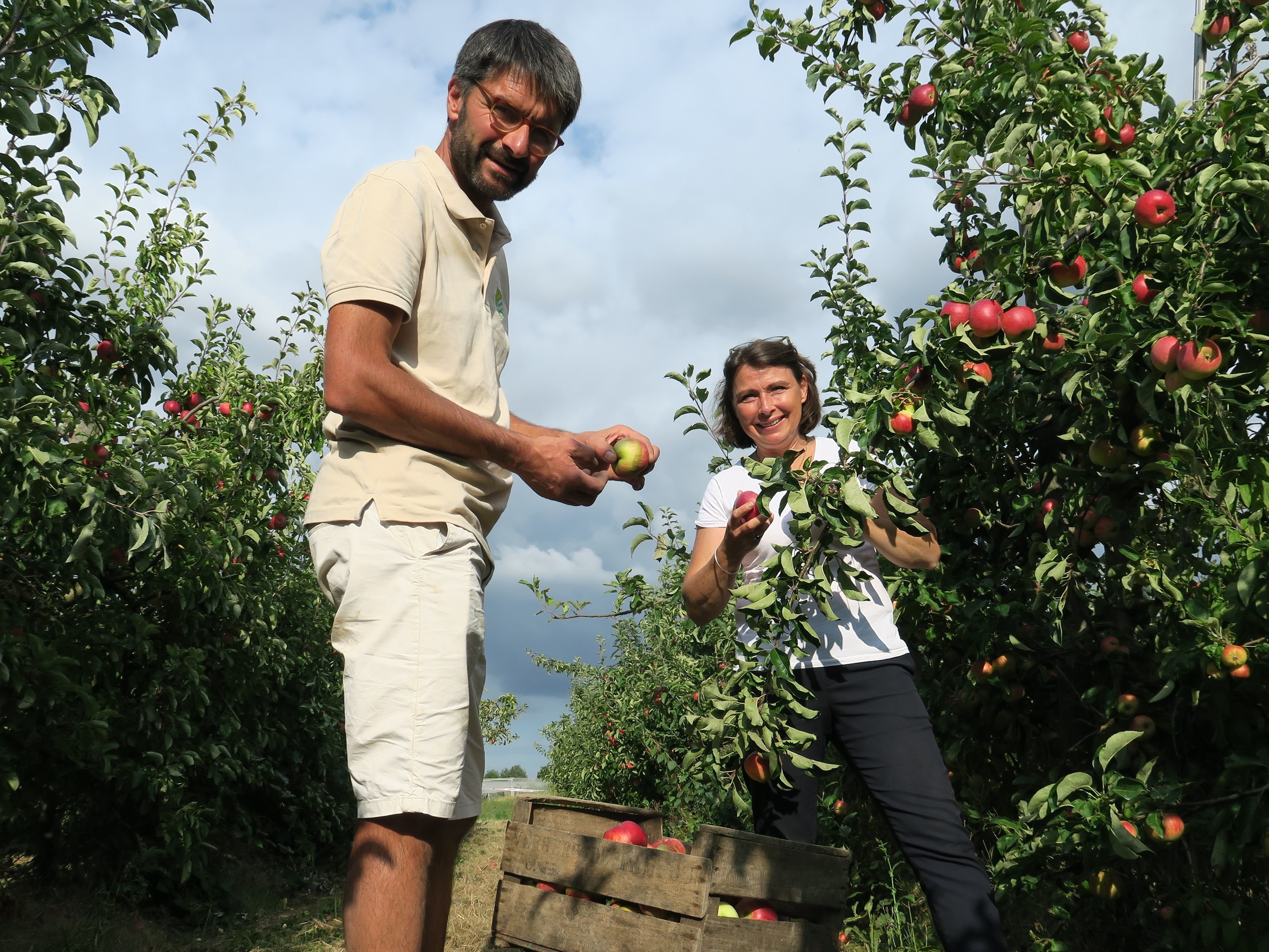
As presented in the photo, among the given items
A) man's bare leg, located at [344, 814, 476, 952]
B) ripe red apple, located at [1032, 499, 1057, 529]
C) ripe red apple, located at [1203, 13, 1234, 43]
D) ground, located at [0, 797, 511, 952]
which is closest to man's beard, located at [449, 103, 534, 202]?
man's bare leg, located at [344, 814, 476, 952]

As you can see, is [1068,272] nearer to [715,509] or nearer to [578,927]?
[715,509]

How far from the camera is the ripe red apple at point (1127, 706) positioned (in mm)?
2768

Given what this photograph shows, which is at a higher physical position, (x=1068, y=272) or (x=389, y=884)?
(x=1068, y=272)

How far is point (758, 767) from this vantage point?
2434mm

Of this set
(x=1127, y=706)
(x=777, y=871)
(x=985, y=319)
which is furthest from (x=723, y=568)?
(x=1127, y=706)

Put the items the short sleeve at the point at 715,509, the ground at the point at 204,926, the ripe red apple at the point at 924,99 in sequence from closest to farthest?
the short sleeve at the point at 715,509 < the ripe red apple at the point at 924,99 < the ground at the point at 204,926

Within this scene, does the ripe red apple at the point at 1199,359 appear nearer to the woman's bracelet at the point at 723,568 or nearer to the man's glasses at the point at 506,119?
the woman's bracelet at the point at 723,568

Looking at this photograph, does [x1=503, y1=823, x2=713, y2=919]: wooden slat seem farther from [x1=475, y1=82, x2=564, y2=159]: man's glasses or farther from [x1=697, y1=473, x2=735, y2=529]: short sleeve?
[x1=475, y1=82, x2=564, y2=159]: man's glasses

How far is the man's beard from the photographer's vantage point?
1.82 m

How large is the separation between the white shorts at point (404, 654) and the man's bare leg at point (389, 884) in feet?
0.12

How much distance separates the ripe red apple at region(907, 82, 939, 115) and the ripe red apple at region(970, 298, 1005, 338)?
4.82 ft

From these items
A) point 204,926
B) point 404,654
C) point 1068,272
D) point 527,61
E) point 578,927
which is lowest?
point 204,926

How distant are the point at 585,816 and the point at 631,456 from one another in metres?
1.44

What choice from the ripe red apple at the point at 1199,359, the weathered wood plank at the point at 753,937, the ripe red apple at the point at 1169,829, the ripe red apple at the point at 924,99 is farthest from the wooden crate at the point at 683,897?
the ripe red apple at the point at 924,99
